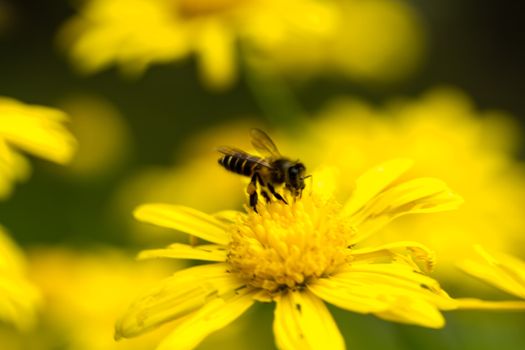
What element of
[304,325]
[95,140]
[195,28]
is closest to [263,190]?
[304,325]

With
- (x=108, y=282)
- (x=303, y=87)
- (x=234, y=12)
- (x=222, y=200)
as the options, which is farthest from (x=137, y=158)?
(x=108, y=282)

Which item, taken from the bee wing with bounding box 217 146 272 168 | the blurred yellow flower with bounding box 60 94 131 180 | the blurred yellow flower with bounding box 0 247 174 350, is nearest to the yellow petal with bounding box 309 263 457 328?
the bee wing with bounding box 217 146 272 168

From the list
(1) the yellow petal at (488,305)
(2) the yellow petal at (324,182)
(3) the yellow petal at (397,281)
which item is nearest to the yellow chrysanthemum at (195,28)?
(2) the yellow petal at (324,182)

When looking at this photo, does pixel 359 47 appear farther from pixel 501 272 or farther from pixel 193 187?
pixel 501 272

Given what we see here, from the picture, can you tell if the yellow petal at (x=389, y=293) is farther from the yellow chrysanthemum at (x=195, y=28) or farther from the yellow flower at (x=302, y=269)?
the yellow chrysanthemum at (x=195, y=28)

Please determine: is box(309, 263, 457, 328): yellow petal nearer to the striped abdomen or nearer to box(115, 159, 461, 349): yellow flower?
box(115, 159, 461, 349): yellow flower

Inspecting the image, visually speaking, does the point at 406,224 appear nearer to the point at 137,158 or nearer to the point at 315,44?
the point at 315,44

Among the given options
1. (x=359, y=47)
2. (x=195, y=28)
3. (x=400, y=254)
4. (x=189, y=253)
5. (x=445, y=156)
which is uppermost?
(x=359, y=47)
